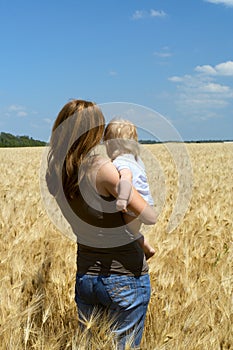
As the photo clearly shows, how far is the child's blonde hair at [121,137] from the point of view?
2.12 m

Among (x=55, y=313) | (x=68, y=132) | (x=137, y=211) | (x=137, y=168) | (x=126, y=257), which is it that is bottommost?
(x=55, y=313)

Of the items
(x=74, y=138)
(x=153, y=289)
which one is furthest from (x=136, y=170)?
(x=153, y=289)

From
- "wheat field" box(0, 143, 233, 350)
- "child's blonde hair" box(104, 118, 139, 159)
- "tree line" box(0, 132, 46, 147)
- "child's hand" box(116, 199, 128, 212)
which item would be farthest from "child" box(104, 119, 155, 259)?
"tree line" box(0, 132, 46, 147)

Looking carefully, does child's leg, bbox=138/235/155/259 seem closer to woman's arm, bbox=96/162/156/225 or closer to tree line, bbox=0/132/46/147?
woman's arm, bbox=96/162/156/225

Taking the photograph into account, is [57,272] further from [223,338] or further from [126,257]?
[223,338]

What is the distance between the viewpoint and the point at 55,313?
8.69 feet

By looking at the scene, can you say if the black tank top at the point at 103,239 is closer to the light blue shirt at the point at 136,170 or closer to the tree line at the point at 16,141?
the light blue shirt at the point at 136,170

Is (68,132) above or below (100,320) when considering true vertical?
above

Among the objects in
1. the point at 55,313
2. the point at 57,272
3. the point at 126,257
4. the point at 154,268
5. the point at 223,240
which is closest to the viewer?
the point at 126,257

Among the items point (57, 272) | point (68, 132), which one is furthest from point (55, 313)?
point (68, 132)

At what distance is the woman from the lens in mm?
2037

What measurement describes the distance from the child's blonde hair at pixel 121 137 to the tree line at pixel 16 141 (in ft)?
243

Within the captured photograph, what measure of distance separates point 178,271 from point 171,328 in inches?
30.8

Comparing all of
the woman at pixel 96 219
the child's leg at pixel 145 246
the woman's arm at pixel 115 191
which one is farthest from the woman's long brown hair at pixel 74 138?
the child's leg at pixel 145 246
